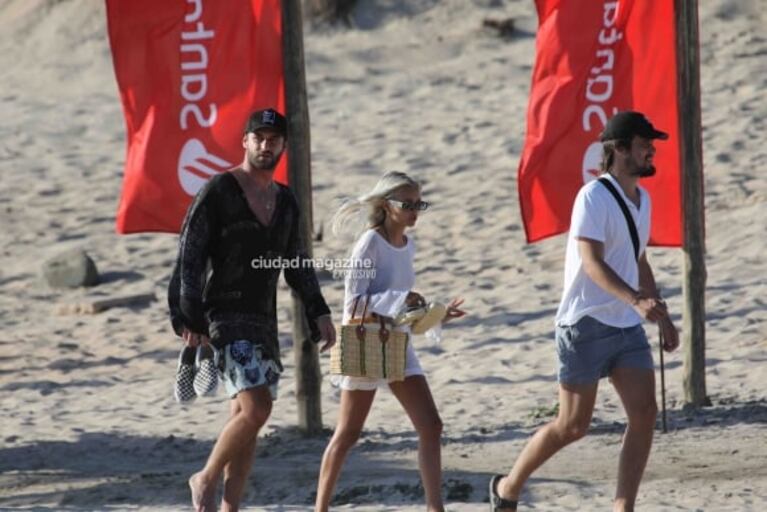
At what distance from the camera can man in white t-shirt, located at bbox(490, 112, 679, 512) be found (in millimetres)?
6934

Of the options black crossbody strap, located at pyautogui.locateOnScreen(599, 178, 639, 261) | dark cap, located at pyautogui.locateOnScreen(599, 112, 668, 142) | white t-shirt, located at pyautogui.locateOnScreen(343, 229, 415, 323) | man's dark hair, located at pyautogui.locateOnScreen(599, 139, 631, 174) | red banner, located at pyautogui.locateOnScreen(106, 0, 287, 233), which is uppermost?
red banner, located at pyautogui.locateOnScreen(106, 0, 287, 233)

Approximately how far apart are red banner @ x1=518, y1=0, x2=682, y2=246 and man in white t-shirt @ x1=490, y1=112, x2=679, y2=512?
9.36 ft

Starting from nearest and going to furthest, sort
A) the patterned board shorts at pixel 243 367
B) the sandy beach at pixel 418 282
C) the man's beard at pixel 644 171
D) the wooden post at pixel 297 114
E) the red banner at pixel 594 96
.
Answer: the man's beard at pixel 644 171
the patterned board shorts at pixel 243 367
the sandy beach at pixel 418 282
the red banner at pixel 594 96
the wooden post at pixel 297 114

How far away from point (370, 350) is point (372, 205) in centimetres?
58

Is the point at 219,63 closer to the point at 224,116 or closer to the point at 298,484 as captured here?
the point at 224,116

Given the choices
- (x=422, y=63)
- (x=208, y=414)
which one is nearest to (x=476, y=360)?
(x=208, y=414)

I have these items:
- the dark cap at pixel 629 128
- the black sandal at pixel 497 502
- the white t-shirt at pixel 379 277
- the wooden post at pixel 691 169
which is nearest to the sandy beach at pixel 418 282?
the wooden post at pixel 691 169

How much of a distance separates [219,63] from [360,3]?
1166cm

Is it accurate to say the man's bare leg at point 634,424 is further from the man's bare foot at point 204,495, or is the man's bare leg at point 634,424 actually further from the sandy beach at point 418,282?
the man's bare foot at point 204,495

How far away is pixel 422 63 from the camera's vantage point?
2008 centimetres

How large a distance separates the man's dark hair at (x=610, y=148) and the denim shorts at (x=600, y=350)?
59 centimetres

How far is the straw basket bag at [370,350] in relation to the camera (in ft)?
23.9

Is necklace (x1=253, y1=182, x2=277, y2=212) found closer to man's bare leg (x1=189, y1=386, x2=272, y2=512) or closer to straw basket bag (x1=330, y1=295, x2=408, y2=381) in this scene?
straw basket bag (x1=330, y1=295, x2=408, y2=381)

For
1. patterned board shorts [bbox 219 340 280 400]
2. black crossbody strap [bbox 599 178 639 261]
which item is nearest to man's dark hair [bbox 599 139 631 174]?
black crossbody strap [bbox 599 178 639 261]
